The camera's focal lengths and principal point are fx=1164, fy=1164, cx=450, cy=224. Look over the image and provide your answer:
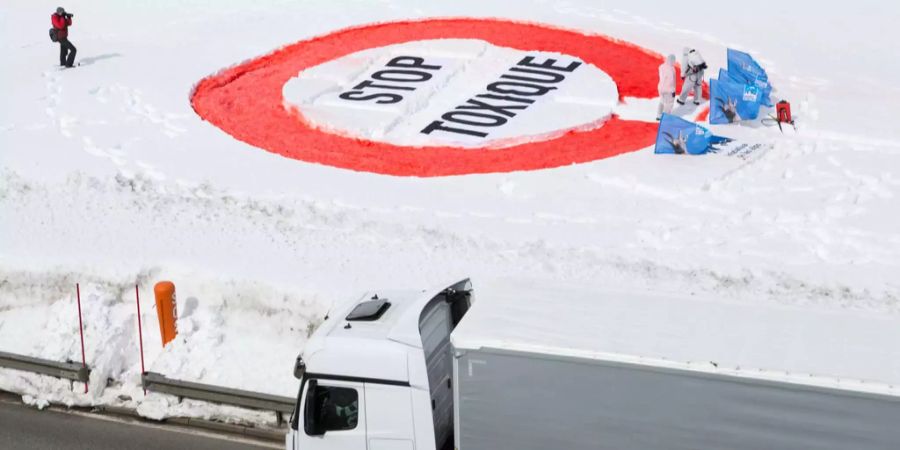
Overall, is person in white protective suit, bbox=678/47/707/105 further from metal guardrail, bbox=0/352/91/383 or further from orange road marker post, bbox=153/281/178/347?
metal guardrail, bbox=0/352/91/383

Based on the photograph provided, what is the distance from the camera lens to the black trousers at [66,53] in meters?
24.3

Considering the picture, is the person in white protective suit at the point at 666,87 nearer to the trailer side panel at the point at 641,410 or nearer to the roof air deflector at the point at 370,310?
the roof air deflector at the point at 370,310

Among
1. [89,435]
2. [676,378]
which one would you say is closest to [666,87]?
[89,435]

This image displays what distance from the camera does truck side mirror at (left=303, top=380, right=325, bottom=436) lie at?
10.8 m

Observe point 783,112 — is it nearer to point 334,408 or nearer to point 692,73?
point 692,73

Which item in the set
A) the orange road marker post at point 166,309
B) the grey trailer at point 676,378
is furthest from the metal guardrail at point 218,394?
the grey trailer at point 676,378

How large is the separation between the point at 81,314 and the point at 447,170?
265 inches

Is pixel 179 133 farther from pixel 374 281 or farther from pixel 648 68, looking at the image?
pixel 648 68

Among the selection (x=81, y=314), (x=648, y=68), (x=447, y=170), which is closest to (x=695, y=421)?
(x=81, y=314)

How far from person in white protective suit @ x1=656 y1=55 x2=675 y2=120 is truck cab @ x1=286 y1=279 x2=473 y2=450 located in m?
10.6

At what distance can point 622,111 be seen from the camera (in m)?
21.5

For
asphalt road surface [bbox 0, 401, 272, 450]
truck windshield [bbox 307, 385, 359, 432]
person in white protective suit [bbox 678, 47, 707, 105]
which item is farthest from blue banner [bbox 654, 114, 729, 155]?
truck windshield [bbox 307, 385, 359, 432]

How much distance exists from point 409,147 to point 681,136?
15.3 feet

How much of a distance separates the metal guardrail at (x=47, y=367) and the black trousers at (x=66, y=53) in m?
11.6
